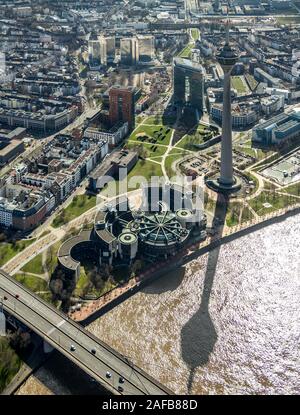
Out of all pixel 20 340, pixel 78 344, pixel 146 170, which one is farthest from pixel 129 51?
pixel 78 344

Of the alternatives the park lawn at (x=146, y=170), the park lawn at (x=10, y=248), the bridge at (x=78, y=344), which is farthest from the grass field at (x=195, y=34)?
the bridge at (x=78, y=344)

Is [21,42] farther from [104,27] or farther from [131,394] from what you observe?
[131,394]

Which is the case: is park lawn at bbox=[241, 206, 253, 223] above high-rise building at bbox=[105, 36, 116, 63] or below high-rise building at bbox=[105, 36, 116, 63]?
below

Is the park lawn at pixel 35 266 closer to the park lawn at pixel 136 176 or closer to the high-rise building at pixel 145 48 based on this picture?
the park lawn at pixel 136 176

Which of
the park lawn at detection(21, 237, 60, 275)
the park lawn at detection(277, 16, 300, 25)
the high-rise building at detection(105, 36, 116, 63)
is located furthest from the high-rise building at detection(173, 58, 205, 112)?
the park lawn at detection(277, 16, 300, 25)

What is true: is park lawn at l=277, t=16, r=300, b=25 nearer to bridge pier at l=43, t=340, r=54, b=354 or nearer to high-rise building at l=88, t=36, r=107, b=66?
high-rise building at l=88, t=36, r=107, b=66
